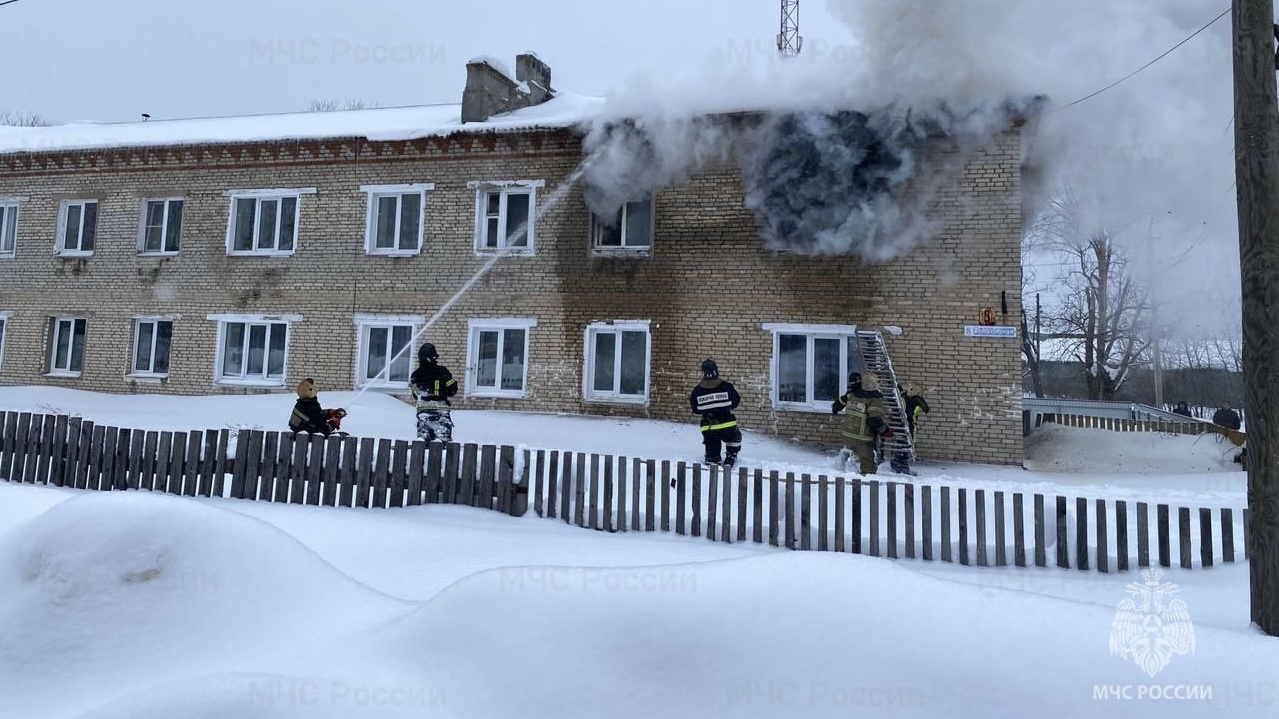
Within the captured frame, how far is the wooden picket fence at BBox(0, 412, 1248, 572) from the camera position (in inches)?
228

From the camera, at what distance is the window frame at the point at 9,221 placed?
1678 centimetres

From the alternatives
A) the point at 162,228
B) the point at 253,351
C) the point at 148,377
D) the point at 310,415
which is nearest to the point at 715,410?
the point at 310,415

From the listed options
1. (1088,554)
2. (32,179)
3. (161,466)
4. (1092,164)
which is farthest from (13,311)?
(1092,164)

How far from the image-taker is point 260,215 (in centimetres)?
1533

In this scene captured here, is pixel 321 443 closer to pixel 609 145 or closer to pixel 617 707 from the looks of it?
pixel 617 707

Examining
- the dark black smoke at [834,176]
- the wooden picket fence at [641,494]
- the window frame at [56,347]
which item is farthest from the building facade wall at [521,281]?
the wooden picket fence at [641,494]

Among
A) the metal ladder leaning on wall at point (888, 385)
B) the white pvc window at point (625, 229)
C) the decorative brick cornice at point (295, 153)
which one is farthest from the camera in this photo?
the decorative brick cornice at point (295, 153)

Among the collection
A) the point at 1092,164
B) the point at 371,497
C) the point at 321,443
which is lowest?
the point at 371,497

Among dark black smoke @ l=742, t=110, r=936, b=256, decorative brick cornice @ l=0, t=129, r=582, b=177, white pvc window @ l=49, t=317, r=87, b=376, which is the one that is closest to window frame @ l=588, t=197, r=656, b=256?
decorative brick cornice @ l=0, t=129, r=582, b=177

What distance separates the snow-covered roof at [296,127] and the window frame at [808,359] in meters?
5.43

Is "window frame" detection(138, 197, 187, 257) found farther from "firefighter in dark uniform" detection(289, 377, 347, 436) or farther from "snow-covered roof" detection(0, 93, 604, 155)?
"firefighter in dark uniform" detection(289, 377, 347, 436)

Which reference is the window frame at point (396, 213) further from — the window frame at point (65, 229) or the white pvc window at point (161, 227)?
the window frame at point (65, 229)

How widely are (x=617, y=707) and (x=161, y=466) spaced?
25.1 ft

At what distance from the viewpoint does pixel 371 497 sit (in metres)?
7.45
